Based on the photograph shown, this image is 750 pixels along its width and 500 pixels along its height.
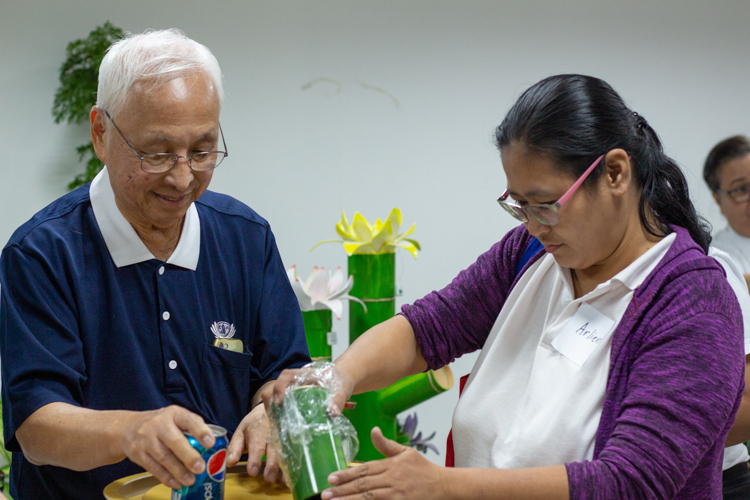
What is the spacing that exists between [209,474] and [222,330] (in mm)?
566

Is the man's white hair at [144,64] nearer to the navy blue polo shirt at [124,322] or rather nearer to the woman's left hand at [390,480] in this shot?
the navy blue polo shirt at [124,322]

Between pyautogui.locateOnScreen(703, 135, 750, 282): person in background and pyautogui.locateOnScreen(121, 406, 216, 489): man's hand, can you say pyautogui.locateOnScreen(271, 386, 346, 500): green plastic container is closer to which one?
pyautogui.locateOnScreen(121, 406, 216, 489): man's hand

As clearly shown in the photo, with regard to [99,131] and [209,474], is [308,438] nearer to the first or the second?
[209,474]

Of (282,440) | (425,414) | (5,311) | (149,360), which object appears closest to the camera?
(282,440)

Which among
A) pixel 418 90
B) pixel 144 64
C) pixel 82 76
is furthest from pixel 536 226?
pixel 82 76

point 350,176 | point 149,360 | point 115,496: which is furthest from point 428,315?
point 350,176

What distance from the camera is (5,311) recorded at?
4.51 ft

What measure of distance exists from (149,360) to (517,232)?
2.98ft

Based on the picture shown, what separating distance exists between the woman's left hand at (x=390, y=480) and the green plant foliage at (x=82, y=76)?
8.61 ft

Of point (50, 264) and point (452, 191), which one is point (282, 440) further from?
point (452, 191)

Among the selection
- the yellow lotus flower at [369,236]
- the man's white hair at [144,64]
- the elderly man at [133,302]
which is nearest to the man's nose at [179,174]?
the elderly man at [133,302]

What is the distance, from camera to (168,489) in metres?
1.25

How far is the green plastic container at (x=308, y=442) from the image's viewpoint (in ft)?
3.56

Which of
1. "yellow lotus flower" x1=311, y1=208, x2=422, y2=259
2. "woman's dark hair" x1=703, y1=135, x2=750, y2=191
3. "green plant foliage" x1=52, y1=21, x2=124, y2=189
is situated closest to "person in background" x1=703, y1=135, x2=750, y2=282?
"woman's dark hair" x1=703, y1=135, x2=750, y2=191
